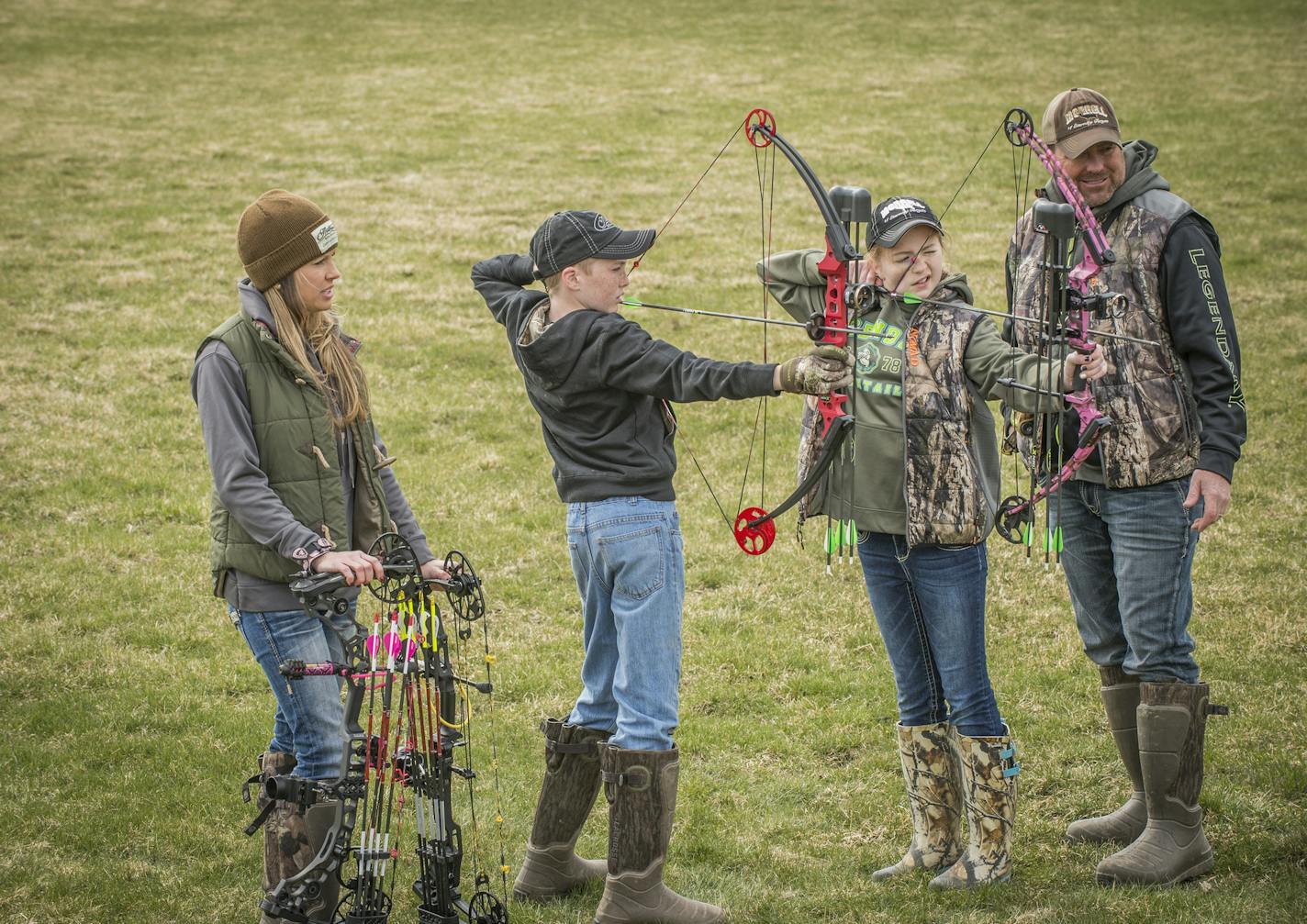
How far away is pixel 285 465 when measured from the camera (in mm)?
3980

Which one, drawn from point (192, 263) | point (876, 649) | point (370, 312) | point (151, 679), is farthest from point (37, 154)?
point (876, 649)

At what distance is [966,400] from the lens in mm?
4246

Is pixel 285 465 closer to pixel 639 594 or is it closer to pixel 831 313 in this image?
pixel 639 594

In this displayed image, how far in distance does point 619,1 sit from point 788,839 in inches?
930

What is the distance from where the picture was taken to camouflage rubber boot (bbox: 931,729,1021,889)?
4.30 meters

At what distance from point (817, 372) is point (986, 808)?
167cm

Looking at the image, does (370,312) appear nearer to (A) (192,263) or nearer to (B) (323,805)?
(A) (192,263)

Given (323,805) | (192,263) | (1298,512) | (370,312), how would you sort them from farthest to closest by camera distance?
1. (192,263)
2. (370,312)
3. (1298,512)
4. (323,805)

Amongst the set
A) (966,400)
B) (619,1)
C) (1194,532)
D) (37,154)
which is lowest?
(1194,532)

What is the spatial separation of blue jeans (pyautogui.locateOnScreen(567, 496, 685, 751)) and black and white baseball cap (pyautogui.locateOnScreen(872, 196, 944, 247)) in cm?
106

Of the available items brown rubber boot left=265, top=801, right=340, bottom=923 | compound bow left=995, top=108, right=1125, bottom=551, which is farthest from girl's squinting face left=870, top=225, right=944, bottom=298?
brown rubber boot left=265, top=801, right=340, bottom=923

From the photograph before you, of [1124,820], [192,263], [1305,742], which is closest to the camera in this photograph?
[1124,820]

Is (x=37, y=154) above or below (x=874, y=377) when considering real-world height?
above

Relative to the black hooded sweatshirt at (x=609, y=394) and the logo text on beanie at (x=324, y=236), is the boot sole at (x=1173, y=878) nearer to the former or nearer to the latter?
the black hooded sweatshirt at (x=609, y=394)
